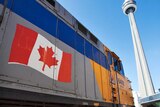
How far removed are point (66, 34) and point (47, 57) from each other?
136 cm

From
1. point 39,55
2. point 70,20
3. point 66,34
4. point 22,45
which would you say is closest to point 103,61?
point 70,20

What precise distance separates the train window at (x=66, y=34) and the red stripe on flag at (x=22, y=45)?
1269 millimetres

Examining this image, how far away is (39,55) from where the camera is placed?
321 centimetres

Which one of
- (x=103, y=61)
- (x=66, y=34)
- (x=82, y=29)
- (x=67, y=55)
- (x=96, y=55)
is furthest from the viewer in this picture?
(x=103, y=61)

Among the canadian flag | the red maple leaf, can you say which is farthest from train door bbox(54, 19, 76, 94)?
the red maple leaf

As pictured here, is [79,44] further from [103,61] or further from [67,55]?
[103,61]

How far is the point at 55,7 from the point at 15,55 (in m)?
2.21

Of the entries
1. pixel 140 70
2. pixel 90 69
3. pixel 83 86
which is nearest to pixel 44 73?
pixel 83 86

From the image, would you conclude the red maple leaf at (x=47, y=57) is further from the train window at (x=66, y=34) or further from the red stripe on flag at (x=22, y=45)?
the train window at (x=66, y=34)

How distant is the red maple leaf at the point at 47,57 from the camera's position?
10.8 ft

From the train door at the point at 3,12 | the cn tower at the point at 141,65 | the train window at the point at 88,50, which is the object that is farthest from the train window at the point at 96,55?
the cn tower at the point at 141,65

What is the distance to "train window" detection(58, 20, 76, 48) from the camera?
4344 millimetres

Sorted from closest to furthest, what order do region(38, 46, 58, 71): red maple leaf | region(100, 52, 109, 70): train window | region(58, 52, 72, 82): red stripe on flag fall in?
region(38, 46, 58, 71): red maple leaf
region(58, 52, 72, 82): red stripe on flag
region(100, 52, 109, 70): train window

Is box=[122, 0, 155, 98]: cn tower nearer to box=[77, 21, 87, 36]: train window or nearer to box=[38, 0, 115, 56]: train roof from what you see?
box=[38, 0, 115, 56]: train roof
